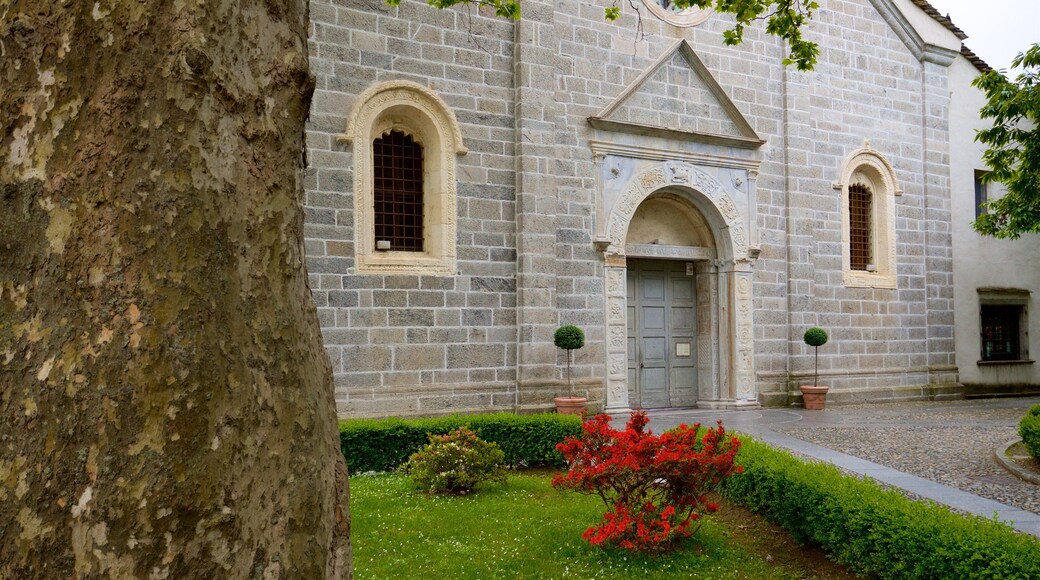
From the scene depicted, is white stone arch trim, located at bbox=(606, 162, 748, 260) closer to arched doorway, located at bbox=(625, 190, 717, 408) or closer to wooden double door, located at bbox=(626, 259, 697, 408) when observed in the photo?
arched doorway, located at bbox=(625, 190, 717, 408)

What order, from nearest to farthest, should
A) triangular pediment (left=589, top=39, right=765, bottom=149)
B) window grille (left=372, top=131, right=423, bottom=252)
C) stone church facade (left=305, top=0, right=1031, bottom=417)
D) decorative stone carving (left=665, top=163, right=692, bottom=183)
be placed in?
stone church facade (left=305, top=0, right=1031, bottom=417) < window grille (left=372, top=131, right=423, bottom=252) < triangular pediment (left=589, top=39, right=765, bottom=149) < decorative stone carving (left=665, top=163, right=692, bottom=183)

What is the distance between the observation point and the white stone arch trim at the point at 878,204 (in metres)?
15.2

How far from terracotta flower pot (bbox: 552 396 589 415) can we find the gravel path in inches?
109

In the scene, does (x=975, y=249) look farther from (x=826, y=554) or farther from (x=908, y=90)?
(x=826, y=554)

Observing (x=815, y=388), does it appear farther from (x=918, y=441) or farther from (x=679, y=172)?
(x=679, y=172)

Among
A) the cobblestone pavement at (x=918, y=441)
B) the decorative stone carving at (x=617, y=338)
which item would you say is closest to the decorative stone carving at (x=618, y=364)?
the decorative stone carving at (x=617, y=338)

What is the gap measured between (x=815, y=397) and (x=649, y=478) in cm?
915

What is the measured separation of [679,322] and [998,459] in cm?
606

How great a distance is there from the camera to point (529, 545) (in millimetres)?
5953

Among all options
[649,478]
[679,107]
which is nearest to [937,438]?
[679,107]

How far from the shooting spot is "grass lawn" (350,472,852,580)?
5.42m

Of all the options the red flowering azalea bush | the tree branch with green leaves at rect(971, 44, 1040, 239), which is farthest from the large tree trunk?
the tree branch with green leaves at rect(971, 44, 1040, 239)

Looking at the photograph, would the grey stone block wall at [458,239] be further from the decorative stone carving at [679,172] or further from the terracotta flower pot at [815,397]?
the terracotta flower pot at [815,397]

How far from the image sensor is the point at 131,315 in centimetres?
152
